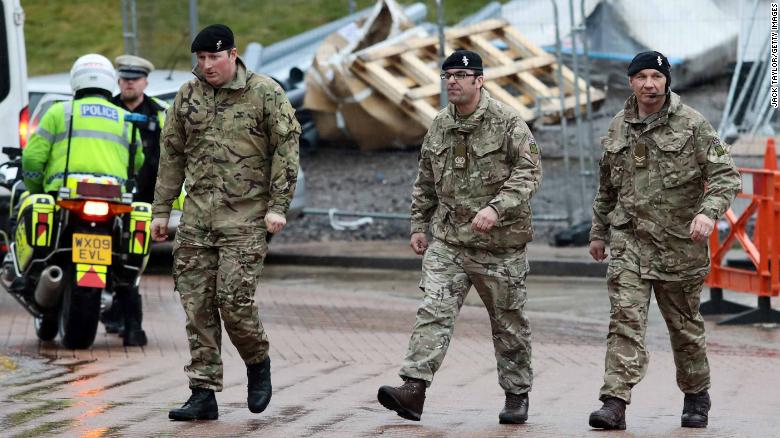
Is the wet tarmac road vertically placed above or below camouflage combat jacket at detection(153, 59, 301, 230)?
below

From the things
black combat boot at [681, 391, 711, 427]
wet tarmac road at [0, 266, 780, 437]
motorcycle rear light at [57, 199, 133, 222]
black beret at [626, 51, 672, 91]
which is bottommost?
wet tarmac road at [0, 266, 780, 437]

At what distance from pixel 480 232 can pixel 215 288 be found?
47.3 inches

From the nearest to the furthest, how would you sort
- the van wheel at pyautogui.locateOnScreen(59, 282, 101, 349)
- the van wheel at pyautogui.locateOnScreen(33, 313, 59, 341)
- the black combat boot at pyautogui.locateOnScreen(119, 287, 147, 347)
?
1. the van wheel at pyautogui.locateOnScreen(59, 282, 101, 349)
2. the van wheel at pyautogui.locateOnScreen(33, 313, 59, 341)
3. the black combat boot at pyautogui.locateOnScreen(119, 287, 147, 347)

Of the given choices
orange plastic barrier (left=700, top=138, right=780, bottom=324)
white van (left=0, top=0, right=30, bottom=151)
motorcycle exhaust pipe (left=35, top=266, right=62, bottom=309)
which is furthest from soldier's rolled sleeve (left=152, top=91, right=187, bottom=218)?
white van (left=0, top=0, right=30, bottom=151)

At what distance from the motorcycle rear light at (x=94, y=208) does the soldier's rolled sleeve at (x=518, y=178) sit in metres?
2.95

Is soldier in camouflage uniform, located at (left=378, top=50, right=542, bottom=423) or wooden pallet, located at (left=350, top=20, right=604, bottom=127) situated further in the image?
wooden pallet, located at (left=350, top=20, right=604, bottom=127)

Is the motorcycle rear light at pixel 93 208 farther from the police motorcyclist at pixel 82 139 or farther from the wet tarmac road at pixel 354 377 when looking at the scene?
the wet tarmac road at pixel 354 377

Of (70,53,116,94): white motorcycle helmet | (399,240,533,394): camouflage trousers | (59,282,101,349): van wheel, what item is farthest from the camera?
(70,53,116,94): white motorcycle helmet

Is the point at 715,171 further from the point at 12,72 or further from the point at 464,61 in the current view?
the point at 12,72

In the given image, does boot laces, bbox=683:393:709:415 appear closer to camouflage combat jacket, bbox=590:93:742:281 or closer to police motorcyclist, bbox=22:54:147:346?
camouflage combat jacket, bbox=590:93:742:281

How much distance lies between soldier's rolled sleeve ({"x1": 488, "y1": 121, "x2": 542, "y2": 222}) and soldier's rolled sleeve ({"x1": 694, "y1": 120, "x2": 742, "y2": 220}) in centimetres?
73

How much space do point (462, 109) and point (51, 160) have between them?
3.18 m

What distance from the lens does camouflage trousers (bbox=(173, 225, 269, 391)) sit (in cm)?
690

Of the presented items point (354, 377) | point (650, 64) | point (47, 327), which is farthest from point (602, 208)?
point (47, 327)
